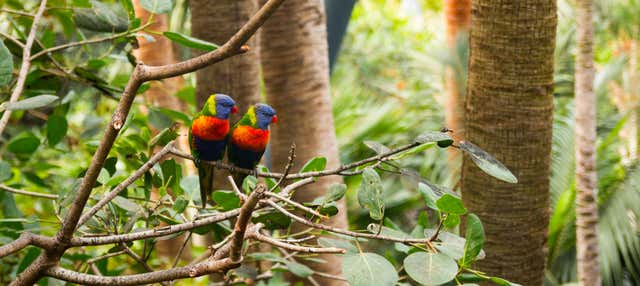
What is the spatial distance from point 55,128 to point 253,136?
0.50 meters

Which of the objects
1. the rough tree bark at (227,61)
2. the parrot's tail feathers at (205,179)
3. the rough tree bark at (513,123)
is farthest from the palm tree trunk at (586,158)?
the parrot's tail feathers at (205,179)

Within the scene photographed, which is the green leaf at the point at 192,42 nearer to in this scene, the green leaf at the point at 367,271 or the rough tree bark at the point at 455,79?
the green leaf at the point at 367,271

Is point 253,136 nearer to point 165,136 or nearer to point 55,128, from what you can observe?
point 165,136

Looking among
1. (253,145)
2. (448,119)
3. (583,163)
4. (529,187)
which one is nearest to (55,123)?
(253,145)

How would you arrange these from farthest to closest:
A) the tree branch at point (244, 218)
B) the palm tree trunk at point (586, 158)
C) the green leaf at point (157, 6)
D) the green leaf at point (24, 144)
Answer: the palm tree trunk at point (586, 158), the green leaf at point (24, 144), the green leaf at point (157, 6), the tree branch at point (244, 218)

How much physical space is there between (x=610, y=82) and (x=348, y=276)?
4153mm

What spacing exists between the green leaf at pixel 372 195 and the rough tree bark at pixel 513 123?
70 centimetres

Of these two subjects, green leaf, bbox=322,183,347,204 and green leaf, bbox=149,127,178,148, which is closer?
green leaf, bbox=322,183,347,204

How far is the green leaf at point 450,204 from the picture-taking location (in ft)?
3.13

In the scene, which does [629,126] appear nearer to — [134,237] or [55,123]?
[55,123]

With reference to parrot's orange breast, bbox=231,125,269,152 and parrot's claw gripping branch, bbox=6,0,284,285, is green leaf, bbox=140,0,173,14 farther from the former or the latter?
parrot's claw gripping branch, bbox=6,0,284,285

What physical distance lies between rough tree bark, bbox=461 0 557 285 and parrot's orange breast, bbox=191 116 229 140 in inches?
23.7

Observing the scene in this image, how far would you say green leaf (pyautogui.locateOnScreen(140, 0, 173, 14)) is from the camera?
1.42 meters

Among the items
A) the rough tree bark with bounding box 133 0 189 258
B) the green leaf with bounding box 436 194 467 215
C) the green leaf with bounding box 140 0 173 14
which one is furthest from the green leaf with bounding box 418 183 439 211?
the rough tree bark with bounding box 133 0 189 258
